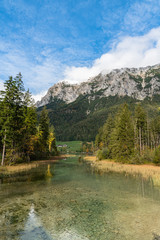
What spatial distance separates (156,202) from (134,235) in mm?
6899

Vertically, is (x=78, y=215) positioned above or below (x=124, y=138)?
below

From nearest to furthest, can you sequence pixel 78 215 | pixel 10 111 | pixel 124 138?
pixel 78 215, pixel 10 111, pixel 124 138

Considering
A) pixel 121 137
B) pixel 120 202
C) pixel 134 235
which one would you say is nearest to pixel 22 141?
pixel 121 137

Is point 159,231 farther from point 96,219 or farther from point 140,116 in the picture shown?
point 140,116

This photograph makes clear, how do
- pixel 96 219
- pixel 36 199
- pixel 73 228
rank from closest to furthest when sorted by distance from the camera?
pixel 73 228 < pixel 96 219 < pixel 36 199

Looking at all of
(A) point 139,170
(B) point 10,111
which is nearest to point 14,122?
(B) point 10,111

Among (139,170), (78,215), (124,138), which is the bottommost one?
(139,170)

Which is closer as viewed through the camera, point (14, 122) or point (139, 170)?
point (139, 170)

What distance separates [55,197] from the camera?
582 inches

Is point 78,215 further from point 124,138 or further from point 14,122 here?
point 124,138

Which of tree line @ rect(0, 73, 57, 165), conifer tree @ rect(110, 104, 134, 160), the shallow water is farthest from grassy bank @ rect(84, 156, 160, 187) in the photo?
tree line @ rect(0, 73, 57, 165)

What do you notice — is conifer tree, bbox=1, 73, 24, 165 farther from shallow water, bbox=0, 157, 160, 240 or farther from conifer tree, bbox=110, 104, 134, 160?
conifer tree, bbox=110, 104, 134, 160

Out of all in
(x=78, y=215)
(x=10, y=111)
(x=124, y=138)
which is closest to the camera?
(x=78, y=215)

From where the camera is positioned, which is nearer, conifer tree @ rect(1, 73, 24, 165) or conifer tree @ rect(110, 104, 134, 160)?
conifer tree @ rect(1, 73, 24, 165)
